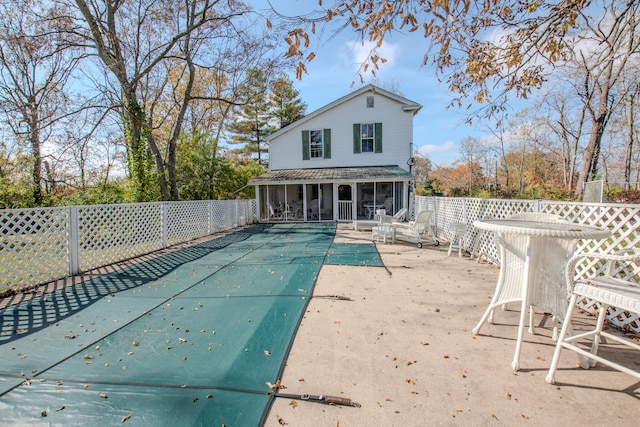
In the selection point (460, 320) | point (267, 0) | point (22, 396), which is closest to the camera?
point (22, 396)

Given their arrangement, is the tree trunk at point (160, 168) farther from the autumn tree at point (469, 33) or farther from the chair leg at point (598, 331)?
the chair leg at point (598, 331)

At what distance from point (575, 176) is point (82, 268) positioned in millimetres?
32063

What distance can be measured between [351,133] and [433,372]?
47.2 ft

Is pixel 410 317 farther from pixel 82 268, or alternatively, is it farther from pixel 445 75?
pixel 82 268

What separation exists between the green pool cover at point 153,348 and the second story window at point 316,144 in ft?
37.7

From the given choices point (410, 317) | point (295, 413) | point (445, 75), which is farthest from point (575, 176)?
point (295, 413)

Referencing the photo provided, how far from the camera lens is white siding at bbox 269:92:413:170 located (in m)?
15.3

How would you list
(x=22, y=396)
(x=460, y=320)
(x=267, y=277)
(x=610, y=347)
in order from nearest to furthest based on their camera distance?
(x=22, y=396), (x=610, y=347), (x=460, y=320), (x=267, y=277)

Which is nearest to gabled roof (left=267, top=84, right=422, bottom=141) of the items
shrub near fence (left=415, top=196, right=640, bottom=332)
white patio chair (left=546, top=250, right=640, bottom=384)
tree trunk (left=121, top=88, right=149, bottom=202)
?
tree trunk (left=121, top=88, right=149, bottom=202)

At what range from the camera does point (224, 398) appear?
201 centimetres

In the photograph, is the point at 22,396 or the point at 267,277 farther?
the point at 267,277

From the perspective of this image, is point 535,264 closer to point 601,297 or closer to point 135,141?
point 601,297

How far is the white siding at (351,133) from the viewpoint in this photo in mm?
15273

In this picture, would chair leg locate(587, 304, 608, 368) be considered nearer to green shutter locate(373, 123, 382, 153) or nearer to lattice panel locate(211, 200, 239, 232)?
lattice panel locate(211, 200, 239, 232)
